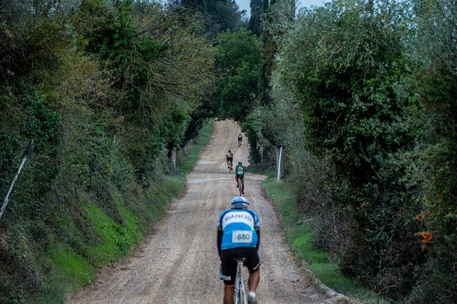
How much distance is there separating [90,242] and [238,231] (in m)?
10.1

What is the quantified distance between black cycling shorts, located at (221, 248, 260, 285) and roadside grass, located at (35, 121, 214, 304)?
14.2ft

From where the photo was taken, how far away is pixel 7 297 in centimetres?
1200

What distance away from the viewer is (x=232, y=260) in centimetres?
1036

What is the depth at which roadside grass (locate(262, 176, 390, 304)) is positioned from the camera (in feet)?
46.1

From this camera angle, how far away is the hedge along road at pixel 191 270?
15.2 metres

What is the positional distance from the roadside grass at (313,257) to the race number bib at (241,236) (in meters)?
3.50

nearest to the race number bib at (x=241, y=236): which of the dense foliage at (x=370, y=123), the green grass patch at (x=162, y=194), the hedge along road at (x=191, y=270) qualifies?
the dense foliage at (x=370, y=123)

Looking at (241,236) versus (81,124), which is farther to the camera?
(81,124)

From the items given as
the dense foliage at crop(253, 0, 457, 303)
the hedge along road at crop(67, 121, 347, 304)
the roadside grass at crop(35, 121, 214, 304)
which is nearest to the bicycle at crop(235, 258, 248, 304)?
the dense foliage at crop(253, 0, 457, 303)

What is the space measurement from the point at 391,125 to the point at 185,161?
53039 mm

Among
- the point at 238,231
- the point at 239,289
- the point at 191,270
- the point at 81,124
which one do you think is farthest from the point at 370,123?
the point at 81,124

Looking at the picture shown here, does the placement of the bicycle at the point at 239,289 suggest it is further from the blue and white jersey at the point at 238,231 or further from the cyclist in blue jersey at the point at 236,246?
the blue and white jersey at the point at 238,231

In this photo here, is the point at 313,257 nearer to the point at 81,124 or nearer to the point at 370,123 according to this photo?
the point at 370,123

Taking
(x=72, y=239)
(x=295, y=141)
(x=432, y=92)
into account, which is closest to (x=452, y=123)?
(x=432, y=92)
